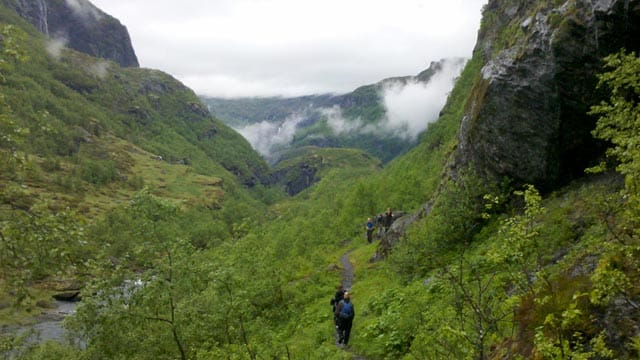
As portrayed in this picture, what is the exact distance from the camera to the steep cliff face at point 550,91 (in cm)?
1808

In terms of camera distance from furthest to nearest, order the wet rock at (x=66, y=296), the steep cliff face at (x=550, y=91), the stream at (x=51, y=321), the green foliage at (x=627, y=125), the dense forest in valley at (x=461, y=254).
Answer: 1. the wet rock at (x=66, y=296)
2. the stream at (x=51, y=321)
3. the steep cliff face at (x=550, y=91)
4. the dense forest in valley at (x=461, y=254)
5. the green foliage at (x=627, y=125)

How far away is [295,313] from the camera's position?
95.6 ft

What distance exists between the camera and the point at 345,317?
65.3 ft

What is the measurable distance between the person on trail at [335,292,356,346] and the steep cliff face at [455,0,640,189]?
11352mm

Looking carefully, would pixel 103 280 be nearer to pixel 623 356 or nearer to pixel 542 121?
pixel 623 356

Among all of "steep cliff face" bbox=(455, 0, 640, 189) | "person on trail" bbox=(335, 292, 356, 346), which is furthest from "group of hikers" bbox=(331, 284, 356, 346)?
"steep cliff face" bbox=(455, 0, 640, 189)

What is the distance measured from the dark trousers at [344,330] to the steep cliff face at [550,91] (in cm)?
1178

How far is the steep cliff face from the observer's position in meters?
18.1

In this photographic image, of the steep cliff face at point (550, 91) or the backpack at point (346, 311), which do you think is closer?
the steep cliff face at point (550, 91)

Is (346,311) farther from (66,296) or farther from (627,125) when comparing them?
(66,296)

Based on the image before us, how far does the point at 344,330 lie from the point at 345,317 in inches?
36.0

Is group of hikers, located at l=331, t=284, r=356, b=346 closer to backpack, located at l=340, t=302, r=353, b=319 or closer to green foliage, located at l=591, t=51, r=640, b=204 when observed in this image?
backpack, located at l=340, t=302, r=353, b=319

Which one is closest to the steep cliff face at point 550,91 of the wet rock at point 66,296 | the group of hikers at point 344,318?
the group of hikers at point 344,318

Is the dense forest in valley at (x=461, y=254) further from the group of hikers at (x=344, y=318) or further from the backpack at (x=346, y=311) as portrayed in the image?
the backpack at (x=346, y=311)
